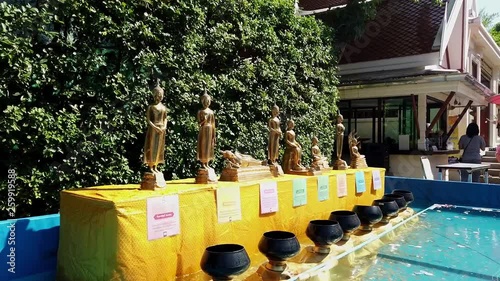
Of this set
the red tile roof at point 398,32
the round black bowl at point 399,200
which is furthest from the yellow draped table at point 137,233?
the red tile roof at point 398,32

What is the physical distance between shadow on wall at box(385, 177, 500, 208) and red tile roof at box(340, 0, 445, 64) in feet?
13.8

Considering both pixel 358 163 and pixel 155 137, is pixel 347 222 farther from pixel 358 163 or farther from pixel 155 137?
pixel 155 137

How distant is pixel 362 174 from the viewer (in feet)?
14.3

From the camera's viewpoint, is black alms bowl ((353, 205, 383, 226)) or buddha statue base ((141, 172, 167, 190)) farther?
black alms bowl ((353, 205, 383, 226))

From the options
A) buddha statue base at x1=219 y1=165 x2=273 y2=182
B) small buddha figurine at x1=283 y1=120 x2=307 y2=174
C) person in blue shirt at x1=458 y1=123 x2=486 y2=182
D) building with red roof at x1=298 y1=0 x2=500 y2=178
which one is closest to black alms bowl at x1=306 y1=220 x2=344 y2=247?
buddha statue base at x1=219 y1=165 x2=273 y2=182

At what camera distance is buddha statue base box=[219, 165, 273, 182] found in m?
2.97

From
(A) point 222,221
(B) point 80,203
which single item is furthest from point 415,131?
(B) point 80,203

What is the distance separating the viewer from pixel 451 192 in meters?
5.40

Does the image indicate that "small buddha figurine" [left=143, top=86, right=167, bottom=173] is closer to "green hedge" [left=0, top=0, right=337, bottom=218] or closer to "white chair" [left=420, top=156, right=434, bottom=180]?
"green hedge" [left=0, top=0, right=337, bottom=218]

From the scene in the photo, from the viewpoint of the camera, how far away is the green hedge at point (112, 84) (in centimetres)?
288

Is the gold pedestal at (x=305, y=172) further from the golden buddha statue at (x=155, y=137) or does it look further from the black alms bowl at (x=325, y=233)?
the golden buddha statue at (x=155, y=137)

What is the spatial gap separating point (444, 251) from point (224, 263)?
7.52 ft

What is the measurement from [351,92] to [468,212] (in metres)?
4.34

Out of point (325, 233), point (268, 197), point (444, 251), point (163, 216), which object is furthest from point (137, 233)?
point (444, 251)
